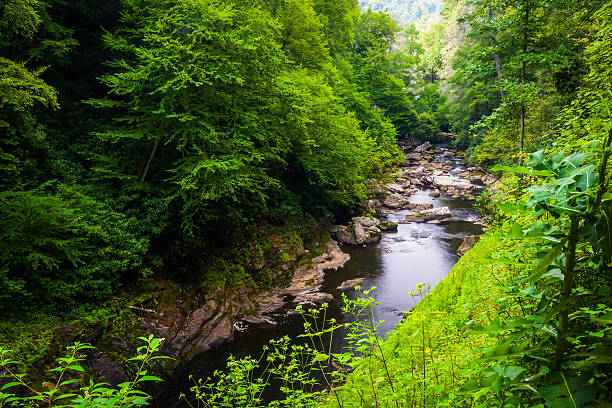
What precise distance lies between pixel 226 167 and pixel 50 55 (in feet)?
23.6

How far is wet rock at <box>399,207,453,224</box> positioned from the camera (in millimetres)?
18953

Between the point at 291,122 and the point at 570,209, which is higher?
the point at 291,122

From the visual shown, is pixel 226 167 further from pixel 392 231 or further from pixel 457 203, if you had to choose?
pixel 457 203

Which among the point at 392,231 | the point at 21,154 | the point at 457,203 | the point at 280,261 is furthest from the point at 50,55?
the point at 457,203

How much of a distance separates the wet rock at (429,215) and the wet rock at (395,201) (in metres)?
2.17

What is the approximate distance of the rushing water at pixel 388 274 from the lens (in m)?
8.09

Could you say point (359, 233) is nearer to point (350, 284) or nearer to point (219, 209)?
point (350, 284)

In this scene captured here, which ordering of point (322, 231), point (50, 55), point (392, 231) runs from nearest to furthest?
point (50, 55), point (322, 231), point (392, 231)

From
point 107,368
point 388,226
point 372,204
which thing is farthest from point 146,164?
point 372,204

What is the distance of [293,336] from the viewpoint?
8797 millimetres

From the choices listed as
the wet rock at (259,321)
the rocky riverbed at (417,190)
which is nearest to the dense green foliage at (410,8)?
the rocky riverbed at (417,190)

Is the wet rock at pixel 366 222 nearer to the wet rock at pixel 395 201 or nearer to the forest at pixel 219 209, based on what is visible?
the forest at pixel 219 209

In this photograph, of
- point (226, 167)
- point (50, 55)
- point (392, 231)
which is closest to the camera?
point (226, 167)

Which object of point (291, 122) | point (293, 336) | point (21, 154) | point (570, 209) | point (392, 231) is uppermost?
point (291, 122)
